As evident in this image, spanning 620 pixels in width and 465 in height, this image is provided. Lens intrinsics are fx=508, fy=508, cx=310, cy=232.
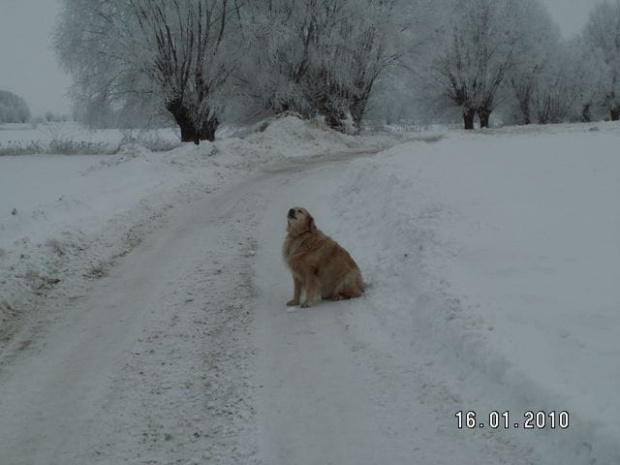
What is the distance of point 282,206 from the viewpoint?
11.7 meters

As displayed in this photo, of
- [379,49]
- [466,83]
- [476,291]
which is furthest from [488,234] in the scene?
[466,83]

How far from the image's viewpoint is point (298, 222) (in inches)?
258

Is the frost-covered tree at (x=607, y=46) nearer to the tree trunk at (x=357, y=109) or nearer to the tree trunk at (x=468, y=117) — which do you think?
the tree trunk at (x=468, y=117)

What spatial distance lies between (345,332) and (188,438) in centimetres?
218

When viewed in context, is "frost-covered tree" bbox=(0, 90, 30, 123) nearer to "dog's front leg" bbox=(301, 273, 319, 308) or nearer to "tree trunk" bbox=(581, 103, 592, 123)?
"tree trunk" bbox=(581, 103, 592, 123)

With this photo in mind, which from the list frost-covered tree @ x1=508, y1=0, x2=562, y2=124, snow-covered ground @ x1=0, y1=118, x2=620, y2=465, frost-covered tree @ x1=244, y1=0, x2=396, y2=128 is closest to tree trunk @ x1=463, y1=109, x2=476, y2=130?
frost-covered tree @ x1=508, y1=0, x2=562, y2=124

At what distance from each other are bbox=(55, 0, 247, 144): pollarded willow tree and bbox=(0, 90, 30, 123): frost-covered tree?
8441 centimetres

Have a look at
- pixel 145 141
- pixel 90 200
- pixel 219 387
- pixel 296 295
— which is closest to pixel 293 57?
pixel 145 141

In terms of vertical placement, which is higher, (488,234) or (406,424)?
(488,234)

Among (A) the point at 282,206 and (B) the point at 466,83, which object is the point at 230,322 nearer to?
(A) the point at 282,206

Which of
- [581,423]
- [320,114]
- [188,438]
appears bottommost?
[188,438]

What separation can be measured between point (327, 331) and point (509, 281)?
2.11 m

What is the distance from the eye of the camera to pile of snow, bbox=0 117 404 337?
7152 millimetres

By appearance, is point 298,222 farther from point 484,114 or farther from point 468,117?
point 484,114
